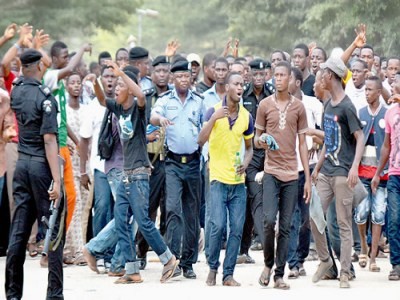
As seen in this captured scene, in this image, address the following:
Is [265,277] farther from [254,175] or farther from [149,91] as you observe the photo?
[149,91]

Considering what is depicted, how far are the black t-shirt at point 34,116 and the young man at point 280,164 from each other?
2.57 metres

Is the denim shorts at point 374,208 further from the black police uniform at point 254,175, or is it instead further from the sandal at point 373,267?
the black police uniform at point 254,175

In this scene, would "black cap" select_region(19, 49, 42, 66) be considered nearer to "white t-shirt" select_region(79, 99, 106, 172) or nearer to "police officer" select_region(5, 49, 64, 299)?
"police officer" select_region(5, 49, 64, 299)

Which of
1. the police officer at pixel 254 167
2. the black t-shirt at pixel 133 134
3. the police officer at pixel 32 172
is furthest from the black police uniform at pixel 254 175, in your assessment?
the police officer at pixel 32 172

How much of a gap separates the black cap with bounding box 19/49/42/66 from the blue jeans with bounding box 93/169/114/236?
329 centimetres

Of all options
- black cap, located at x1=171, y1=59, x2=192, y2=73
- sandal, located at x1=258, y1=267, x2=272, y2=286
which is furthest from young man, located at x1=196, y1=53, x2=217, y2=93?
sandal, located at x1=258, y1=267, x2=272, y2=286

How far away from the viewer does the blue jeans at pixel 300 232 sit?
564 inches

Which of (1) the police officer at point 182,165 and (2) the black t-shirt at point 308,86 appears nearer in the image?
(1) the police officer at point 182,165

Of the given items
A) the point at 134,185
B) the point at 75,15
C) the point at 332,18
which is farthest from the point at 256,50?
the point at 134,185

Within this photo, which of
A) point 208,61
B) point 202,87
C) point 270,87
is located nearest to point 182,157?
point 270,87

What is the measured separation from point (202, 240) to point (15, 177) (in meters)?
5.26

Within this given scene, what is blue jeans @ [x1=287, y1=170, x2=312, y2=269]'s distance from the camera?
47.0 ft

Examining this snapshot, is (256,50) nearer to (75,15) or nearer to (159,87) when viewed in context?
(75,15)

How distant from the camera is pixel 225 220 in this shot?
13.6 m
